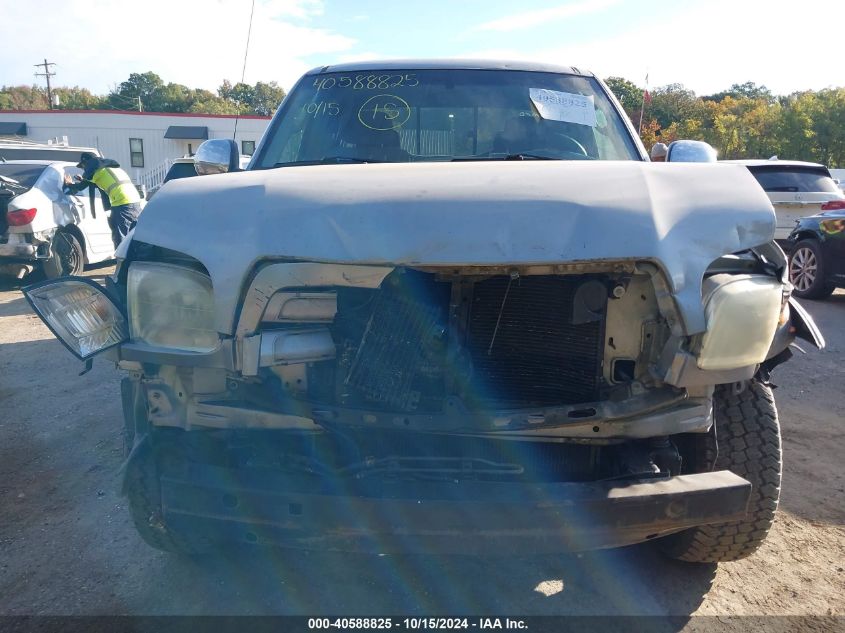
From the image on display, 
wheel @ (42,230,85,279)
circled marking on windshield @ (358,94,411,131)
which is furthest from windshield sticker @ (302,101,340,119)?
wheel @ (42,230,85,279)

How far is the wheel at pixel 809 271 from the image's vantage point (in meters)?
8.02

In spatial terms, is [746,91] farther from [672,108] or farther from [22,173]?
[22,173]

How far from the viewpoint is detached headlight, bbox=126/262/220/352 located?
2.05 metres

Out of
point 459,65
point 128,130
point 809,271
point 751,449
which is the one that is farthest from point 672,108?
point 751,449

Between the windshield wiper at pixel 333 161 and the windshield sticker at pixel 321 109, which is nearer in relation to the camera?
the windshield wiper at pixel 333 161

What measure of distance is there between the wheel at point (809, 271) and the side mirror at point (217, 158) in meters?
7.51

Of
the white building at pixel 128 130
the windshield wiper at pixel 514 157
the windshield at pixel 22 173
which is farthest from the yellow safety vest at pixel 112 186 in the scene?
the white building at pixel 128 130

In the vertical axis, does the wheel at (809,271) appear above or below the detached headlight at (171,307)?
below

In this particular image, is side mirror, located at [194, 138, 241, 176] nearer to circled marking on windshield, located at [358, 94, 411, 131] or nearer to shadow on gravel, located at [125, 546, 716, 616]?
circled marking on windshield, located at [358, 94, 411, 131]

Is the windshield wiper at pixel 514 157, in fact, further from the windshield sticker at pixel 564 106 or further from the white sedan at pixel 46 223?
the white sedan at pixel 46 223

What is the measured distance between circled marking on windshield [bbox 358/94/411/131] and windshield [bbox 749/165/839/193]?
8.15 m

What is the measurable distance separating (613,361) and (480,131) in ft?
5.29

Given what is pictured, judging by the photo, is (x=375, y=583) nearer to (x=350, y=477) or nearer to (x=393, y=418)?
(x=350, y=477)

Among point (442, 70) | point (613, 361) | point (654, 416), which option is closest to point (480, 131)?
point (442, 70)
